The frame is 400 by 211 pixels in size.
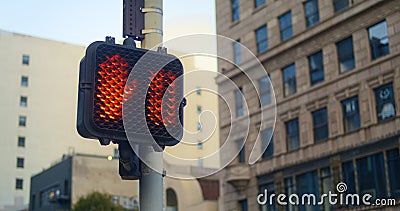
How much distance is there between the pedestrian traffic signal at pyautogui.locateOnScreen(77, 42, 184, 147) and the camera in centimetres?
401

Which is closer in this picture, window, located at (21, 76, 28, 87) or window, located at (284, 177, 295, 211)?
window, located at (284, 177, 295, 211)

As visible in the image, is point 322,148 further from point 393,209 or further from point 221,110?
point 221,110

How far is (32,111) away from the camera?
79.5m

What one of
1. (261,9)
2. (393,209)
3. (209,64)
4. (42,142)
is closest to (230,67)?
(261,9)

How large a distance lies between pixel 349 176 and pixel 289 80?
7.75 meters

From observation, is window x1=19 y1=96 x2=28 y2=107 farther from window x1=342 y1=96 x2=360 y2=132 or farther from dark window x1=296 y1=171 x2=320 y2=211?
window x1=342 y1=96 x2=360 y2=132

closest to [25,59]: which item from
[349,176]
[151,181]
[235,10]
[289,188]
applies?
[235,10]

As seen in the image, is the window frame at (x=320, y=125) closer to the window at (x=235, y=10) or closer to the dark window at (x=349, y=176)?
the dark window at (x=349, y=176)

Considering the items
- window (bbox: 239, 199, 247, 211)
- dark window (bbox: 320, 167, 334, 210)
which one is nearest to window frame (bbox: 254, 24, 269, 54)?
dark window (bbox: 320, 167, 334, 210)

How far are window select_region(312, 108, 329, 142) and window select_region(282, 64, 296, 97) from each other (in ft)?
8.86

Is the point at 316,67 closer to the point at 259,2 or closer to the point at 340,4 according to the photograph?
the point at 340,4

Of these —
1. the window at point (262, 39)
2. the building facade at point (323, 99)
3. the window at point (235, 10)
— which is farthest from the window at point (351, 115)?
the window at point (235, 10)

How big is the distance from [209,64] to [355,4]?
32.2m

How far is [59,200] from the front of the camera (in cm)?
5694
